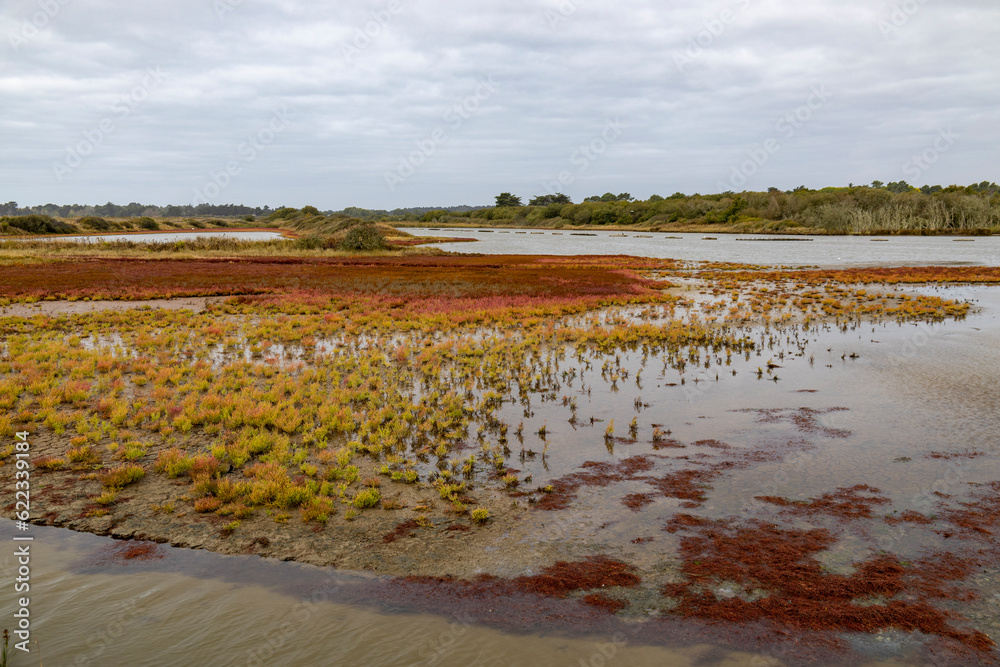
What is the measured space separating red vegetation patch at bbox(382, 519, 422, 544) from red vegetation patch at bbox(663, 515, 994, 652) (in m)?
3.22

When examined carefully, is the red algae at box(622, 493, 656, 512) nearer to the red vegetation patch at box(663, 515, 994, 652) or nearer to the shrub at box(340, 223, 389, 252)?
the red vegetation patch at box(663, 515, 994, 652)

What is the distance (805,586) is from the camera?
6078 mm

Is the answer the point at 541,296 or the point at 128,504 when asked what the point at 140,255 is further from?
the point at 128,504

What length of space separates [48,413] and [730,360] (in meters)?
17.0

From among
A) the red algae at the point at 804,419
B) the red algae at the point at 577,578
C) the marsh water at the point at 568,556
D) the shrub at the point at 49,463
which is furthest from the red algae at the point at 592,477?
the shrub at the point at 49,463

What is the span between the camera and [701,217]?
547ft

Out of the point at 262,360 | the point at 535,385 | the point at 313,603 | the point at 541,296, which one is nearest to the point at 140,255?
the point at 541,296

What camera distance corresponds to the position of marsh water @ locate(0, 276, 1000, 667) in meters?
5.20

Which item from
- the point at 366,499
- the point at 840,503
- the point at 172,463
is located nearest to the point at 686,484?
the point at 840,503

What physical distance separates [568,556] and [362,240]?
70.7m

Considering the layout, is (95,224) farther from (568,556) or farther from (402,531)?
(568,556)

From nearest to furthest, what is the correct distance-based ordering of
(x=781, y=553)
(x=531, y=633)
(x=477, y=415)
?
(x=531, y=633), (x=781, y=553), (x=477, y=415)

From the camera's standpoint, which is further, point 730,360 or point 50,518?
point 730,360

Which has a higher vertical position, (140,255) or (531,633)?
(140,255)
